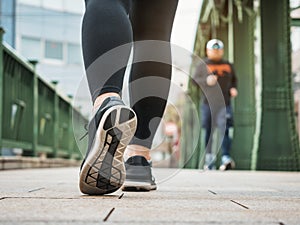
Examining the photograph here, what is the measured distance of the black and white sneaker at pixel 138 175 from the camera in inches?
83.0

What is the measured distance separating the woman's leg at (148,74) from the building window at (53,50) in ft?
88.1

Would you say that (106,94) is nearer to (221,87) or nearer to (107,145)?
(107,145)

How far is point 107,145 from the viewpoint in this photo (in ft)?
5.53

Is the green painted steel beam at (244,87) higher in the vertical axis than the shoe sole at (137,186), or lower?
higher

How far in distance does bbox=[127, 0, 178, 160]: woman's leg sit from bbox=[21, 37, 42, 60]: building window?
26.1 m

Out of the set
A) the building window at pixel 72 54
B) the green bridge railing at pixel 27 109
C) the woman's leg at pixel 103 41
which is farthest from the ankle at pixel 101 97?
the building window at pixel 72 54

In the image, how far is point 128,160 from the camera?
2.15 metres

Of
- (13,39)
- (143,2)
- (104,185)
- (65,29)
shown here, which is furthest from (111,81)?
(65,29)

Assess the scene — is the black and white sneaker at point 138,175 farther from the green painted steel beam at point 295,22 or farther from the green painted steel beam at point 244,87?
the green painted steel beam at point 295,22

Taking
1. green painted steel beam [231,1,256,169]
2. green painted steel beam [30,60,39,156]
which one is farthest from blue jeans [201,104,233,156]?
green painted steel beam [30,60,39,156]

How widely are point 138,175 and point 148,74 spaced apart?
0.37 metres

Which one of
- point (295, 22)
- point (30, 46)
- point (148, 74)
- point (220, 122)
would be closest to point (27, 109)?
point (220, 122)

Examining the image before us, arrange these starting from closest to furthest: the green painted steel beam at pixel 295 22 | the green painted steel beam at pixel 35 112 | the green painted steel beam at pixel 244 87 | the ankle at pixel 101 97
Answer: the ankle at pixel 101 97
the green painted steel beam at pixel 35 112
the green painted steel beam at pixel 295 22
the green painted steel beam at pixel 244 87

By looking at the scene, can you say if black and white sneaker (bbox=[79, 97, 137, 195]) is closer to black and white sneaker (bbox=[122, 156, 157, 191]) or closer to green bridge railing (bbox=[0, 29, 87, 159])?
black and white sneaker (bbox=[122, 156, 157, 191])
